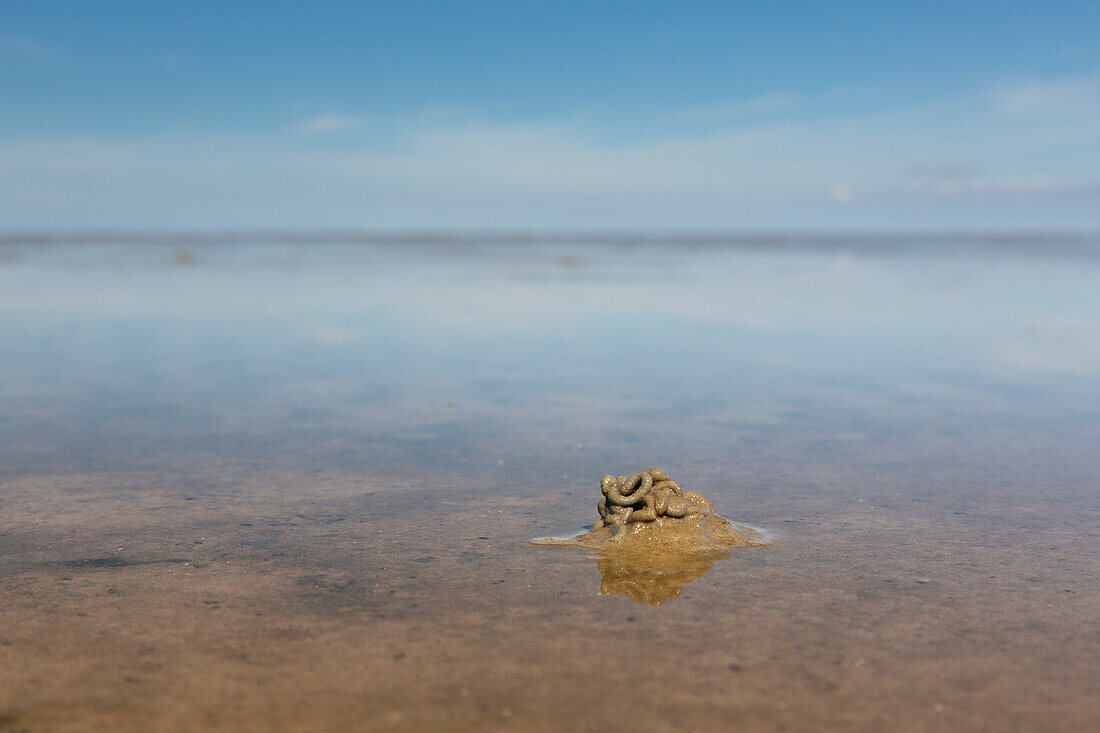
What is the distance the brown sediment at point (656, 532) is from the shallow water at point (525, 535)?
0.14 meters

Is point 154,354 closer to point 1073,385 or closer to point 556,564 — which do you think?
point 556,564

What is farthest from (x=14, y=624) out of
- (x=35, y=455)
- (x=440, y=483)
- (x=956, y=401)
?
(x=956, y=401)

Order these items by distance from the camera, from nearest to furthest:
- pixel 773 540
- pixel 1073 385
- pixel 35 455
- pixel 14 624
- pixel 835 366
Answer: pixel 14 624, pixel 773 540, pixel 35 455, pixel 1073 385, pixel 835 366

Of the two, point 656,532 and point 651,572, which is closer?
point 651,572

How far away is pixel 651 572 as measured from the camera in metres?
4.13

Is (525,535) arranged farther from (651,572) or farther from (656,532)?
(651,572)

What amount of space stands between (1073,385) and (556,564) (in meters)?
6.45

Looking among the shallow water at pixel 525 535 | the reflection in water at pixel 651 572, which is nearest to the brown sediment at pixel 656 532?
the reflection in water at pixel 651 572

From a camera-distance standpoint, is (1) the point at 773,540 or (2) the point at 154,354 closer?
(1) the point at 773,540

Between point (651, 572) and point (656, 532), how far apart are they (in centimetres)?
37

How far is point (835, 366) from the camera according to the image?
9.90m

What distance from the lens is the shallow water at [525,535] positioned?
9.86 ft

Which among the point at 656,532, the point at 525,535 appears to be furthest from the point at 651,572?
the point at 525,535

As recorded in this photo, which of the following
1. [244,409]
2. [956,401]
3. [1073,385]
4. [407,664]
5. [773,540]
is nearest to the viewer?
[407,664]
